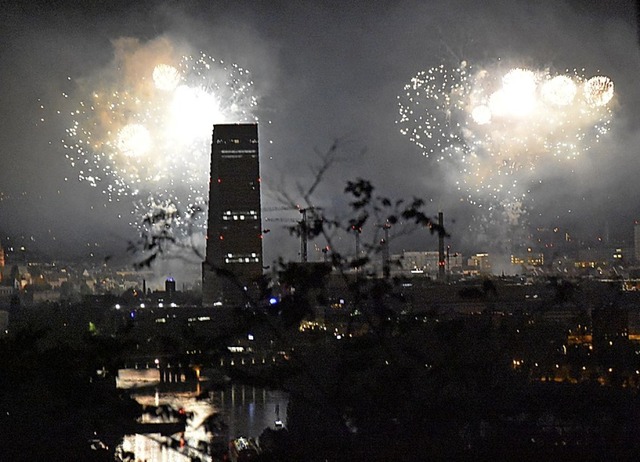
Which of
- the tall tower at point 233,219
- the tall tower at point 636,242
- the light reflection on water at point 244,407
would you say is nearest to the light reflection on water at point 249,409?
the light reflection on water at point 244,407

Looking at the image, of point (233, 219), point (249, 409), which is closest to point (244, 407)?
point (249, 409)

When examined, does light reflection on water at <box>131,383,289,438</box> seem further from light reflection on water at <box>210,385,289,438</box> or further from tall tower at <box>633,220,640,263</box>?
tall tower at <box>633,220,640,263</box>

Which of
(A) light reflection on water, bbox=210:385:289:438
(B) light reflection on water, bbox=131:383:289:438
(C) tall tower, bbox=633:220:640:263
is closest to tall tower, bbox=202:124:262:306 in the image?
(B) light reflection on water, bbox=131:383:289:438

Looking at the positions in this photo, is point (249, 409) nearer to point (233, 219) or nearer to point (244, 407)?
point (244, 407)

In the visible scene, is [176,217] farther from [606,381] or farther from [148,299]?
[148,299]

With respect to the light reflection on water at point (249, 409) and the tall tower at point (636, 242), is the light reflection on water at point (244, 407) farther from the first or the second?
the tall tower at point (636, 242)

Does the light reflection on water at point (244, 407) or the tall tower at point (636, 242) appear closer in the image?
the light reflection on water at point (244, 407)

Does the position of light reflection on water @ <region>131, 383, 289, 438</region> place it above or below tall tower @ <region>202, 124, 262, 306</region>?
below

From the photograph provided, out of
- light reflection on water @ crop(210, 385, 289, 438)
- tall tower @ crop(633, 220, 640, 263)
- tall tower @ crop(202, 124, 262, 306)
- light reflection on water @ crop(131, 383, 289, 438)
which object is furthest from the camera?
tall tower @ crop(633, 220, 640, 263)
